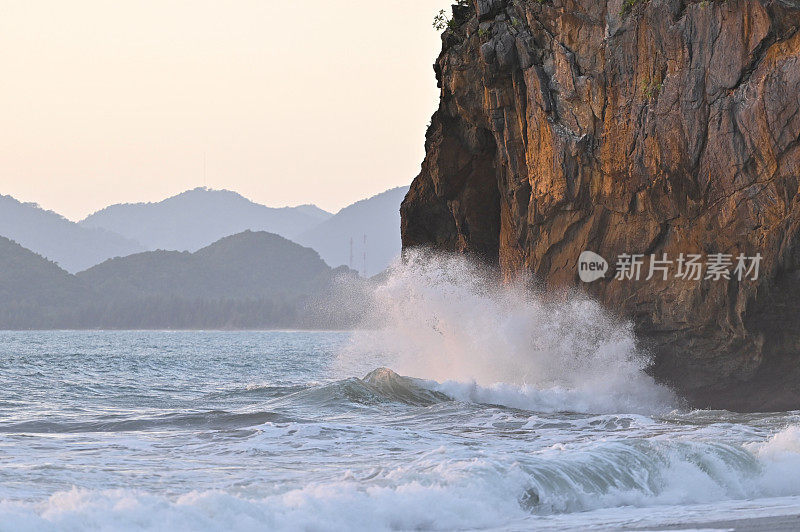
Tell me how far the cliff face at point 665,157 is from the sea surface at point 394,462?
5.67 feet

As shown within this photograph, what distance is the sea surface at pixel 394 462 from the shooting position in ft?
34.6

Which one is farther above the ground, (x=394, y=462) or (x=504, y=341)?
(x=504, y=341)

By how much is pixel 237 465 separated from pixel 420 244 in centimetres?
1721

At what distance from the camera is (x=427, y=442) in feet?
52.8

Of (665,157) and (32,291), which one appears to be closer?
(665,157)

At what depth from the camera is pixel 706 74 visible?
19891 mm

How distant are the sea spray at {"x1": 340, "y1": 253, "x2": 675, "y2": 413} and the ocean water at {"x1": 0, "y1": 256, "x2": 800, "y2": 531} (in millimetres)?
43

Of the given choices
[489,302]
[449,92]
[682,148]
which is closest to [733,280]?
[682,148]

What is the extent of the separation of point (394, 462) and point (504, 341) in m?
11.6

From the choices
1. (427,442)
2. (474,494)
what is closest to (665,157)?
(427,442)

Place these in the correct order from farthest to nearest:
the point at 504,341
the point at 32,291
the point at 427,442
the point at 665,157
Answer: the point at 32,291 < the point at 504,341 < the point at 665,157 < the point at 427,442

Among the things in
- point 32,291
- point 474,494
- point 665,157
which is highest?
point 32,291

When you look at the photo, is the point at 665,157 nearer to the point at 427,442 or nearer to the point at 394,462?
the point at 427,442

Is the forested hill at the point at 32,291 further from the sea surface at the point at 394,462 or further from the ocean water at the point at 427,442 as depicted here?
the sea surface at the point at 394,462
